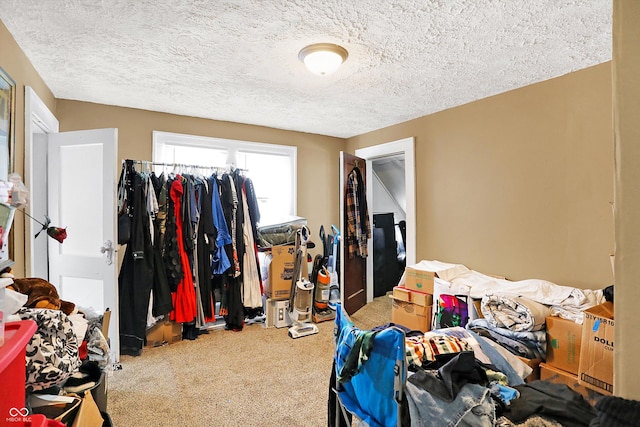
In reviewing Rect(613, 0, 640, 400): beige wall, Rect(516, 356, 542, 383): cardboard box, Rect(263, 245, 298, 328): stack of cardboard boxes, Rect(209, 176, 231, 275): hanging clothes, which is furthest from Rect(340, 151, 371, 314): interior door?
Rect(613, 0, 640, 400): beige wall

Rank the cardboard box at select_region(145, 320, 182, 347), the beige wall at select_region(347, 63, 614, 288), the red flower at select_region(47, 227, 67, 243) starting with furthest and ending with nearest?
the cardboard box at select_region(145, 320, 182, 347), the beige wall at select_region(347, 63, 614, 288), the red flower at select_region(47, 227, 67, 243)

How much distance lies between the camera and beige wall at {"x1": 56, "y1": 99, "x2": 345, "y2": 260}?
10.6ft

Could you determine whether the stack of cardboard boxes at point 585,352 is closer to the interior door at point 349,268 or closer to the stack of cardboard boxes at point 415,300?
the stack of cardboard boxes at point 415,300

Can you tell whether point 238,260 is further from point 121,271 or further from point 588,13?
point 588,13

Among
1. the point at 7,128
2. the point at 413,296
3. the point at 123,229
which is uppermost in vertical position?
the point at 7,128

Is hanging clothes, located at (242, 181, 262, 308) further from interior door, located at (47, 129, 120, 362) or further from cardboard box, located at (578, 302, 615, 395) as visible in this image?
cardboard box, located at (578, 302, 615, 395)

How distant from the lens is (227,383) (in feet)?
8.16

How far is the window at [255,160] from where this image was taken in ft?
12.1

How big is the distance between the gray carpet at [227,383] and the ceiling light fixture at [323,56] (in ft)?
7.44

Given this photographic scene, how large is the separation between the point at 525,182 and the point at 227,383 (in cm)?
294

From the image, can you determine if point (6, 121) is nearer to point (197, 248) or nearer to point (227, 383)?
point (197, 248)

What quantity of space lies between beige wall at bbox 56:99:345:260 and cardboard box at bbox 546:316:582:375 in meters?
2.99

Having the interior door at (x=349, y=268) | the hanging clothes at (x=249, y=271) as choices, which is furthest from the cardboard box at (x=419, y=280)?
the hanging clothes at (x=249, y=271)

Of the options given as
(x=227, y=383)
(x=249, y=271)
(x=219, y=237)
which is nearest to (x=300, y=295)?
(x=249, y=271)
